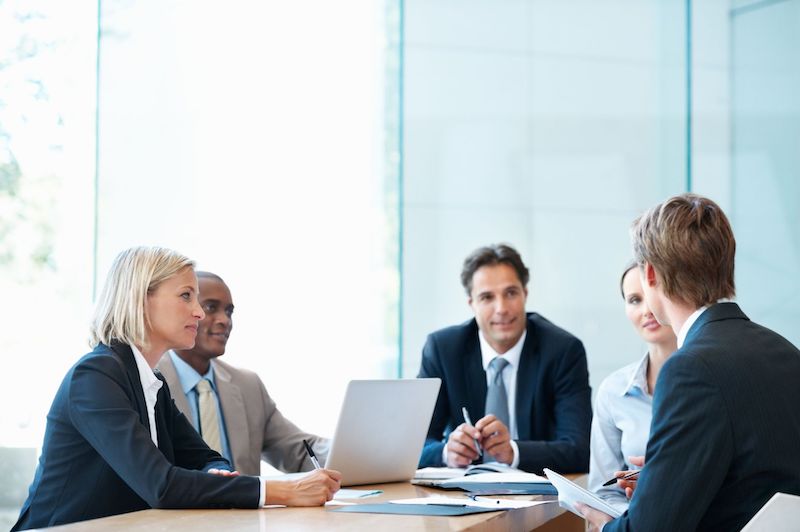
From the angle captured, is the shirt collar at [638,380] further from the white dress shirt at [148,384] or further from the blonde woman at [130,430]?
the white dress shirt at [148,384]

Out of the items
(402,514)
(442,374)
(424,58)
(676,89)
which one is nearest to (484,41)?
(424,58)

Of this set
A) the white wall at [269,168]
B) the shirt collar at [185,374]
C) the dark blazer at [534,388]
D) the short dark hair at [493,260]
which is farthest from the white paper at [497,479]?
the white wall at [269,168]

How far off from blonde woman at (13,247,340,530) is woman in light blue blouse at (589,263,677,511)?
41.7 inches

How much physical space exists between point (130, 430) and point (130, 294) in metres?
0.46

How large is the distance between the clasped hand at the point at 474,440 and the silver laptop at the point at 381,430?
0.27m

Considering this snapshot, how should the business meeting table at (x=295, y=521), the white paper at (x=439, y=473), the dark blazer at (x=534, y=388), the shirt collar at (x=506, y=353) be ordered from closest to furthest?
the business meeting table at (x=295, y=521), the white paper at (x=439, y=473), the dark blazer at (x=534, y=388), the shirt collar at (x=506, y=353)

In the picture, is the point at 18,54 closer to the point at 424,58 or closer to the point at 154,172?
the point at 154,172

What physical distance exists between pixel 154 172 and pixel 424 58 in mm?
1582

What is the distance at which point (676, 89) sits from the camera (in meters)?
5.37

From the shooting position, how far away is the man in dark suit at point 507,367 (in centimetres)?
390

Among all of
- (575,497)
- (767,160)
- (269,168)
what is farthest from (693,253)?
(767,160)

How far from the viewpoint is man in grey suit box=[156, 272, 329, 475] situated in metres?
3.53

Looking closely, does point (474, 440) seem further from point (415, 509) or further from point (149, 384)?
point (149, 384)

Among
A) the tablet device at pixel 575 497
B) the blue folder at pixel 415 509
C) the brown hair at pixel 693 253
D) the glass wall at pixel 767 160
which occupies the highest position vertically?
the glass wall at pixel 767 160
